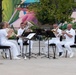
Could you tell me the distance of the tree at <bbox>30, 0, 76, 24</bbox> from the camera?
1126 inches

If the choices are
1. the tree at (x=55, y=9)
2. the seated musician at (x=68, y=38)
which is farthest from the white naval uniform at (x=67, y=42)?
the tree at (x=55, y=9)

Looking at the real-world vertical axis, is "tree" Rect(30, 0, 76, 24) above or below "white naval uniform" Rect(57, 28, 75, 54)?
above

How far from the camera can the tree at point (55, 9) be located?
93.9 ft

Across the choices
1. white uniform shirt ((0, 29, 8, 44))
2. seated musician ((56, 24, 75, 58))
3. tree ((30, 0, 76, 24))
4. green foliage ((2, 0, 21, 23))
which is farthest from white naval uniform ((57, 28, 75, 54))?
green foliage ((2, 0, 21, 23))

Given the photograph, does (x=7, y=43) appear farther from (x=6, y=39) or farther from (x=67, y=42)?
(x=67, y=42)

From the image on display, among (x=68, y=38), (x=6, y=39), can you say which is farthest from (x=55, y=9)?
(x=6, y=39)

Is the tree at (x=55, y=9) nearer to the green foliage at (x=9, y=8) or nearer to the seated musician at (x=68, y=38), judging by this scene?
the green foliage at (x=9, y=8)

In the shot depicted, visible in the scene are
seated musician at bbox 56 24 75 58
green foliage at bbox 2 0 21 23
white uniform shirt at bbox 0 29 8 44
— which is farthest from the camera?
green foliage at bbox 2 0 21 23

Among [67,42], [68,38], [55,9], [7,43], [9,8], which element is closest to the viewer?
[7,43]

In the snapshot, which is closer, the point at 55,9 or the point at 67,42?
the point at 67,42

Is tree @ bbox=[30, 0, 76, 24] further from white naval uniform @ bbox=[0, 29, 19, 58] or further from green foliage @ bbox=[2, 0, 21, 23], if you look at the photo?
white naval uniform @ bbox=[0, 29, 19, 58]

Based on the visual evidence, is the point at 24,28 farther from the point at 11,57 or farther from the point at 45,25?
the point at 45,25

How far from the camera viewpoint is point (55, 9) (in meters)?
A: 28.9

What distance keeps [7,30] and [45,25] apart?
62.1 feet
